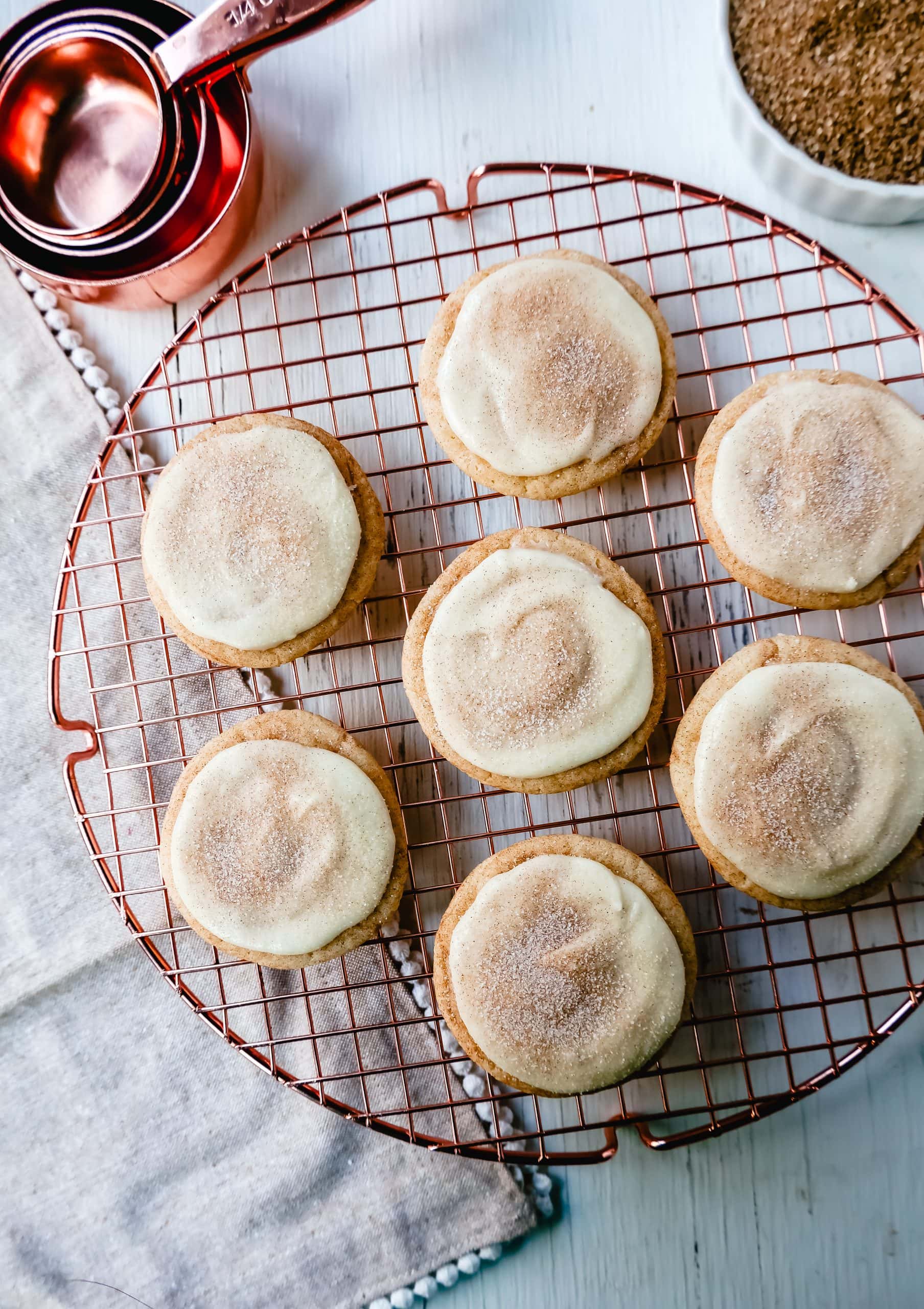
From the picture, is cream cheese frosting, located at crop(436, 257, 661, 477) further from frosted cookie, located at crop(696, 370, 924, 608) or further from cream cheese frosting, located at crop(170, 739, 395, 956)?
cream cheese frosting, located at crop(170, 739, 395, 956)

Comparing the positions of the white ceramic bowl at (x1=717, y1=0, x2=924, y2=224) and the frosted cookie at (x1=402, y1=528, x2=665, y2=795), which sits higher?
the white ceramic bowl at (x1=717, y1=0, x2=924, y2=224)

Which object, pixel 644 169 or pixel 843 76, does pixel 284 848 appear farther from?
pixel 843 76

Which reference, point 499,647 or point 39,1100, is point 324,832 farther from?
point 39,1100

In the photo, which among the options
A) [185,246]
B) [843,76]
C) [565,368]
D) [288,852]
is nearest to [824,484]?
[565,368]

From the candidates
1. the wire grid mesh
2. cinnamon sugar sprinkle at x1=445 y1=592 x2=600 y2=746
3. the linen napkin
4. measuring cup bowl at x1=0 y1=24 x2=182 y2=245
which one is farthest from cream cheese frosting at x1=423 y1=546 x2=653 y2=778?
measuring cup bowl at x1=0 y1=24 x2=182 y2=245

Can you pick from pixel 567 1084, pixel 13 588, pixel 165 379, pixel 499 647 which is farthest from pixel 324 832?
pixel 165 379

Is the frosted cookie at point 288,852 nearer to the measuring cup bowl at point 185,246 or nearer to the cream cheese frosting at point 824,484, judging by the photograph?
the cream cheese frosting at point 824,484
